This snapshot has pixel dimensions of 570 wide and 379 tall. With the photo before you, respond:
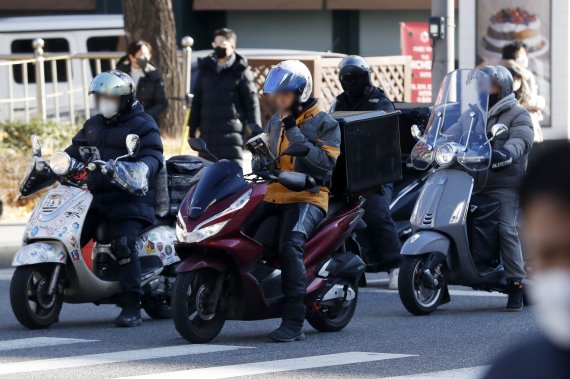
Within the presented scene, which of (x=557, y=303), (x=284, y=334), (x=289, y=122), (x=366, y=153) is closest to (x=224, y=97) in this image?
(x=366, y=153)

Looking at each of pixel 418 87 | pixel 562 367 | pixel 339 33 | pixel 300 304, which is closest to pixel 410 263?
pixel 300 304

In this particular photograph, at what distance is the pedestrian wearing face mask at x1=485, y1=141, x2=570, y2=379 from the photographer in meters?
1.83

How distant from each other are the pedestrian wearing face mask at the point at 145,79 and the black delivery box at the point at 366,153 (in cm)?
534

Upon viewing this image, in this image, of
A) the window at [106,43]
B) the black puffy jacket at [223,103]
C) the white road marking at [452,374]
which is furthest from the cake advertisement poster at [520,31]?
the window at [106,43]

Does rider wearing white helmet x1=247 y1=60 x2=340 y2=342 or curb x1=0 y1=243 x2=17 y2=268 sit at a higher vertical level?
rider wearing white helmet x1=247 y1=60 x2=340 y2=342

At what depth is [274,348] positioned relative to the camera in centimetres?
757

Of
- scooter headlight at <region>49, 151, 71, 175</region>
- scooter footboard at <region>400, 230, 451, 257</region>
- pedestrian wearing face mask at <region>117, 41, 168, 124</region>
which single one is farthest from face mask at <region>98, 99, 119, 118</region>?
pedestrian wearing face mask at <region>117, 41, 168, 124</region>

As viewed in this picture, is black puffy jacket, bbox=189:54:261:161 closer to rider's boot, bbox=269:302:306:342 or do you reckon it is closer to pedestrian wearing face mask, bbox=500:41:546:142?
pedestrian wearing face mask, bbox=500:41:546:142

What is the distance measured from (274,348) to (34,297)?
1641 mm

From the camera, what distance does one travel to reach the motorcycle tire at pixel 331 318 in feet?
26.7

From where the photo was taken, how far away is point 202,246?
7.54 metres

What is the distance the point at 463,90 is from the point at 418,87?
33.9 feet

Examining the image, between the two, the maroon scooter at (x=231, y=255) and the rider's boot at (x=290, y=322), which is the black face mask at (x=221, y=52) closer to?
the maroon scooter at (x=231, y=255)

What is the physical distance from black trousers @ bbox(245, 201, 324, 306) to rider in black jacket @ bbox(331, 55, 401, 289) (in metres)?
2.23
